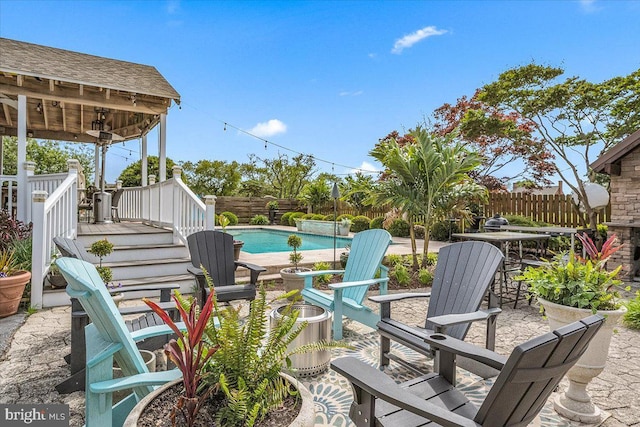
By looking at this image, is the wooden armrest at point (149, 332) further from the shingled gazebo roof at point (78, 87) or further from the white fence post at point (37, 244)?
the shingled gazebo roof at point (78, 87)

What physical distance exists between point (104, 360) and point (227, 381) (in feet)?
2.00

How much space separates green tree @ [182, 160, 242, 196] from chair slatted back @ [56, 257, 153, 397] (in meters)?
20.6

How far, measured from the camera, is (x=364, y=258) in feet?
13.5

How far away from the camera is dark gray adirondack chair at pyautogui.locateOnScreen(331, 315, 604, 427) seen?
1.21m

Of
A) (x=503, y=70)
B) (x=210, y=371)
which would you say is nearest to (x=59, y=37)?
(x=503, y=70)

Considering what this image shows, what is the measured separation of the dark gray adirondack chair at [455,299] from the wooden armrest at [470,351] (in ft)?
1.55

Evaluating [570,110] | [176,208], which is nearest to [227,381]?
[176,208]

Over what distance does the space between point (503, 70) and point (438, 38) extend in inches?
88.1

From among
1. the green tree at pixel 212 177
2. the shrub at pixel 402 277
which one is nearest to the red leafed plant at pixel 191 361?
the shrub at pixel 402 277

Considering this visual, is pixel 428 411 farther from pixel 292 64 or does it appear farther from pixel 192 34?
pixel 292 64

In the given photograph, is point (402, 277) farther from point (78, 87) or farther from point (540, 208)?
point (540, 208)

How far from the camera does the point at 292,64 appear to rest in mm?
15641

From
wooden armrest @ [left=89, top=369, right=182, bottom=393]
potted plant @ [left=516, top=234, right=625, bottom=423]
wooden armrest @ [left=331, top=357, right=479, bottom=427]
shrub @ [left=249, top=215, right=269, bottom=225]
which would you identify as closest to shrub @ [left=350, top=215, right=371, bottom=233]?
shrub @ [left=249, top=215, right=269, bottom=225]

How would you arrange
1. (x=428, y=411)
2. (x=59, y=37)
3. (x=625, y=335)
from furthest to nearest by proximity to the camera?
(x=59, y=37) → (x=625, y=335) → (x=428, y=411)
